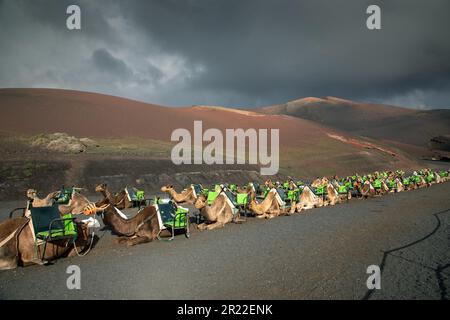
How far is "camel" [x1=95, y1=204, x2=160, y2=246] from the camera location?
11414mm

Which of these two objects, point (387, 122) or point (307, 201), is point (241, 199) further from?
point (387, 122)

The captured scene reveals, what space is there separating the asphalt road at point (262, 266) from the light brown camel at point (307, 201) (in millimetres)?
4620

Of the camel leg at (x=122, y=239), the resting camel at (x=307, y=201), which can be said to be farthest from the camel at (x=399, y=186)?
the camel leg at (x=122, y=239)

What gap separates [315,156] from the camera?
61031 mm

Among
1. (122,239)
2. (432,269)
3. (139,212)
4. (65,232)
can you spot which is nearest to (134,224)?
(139,212)

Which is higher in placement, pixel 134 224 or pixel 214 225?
pixel 134 224

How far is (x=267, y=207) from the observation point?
16.6m

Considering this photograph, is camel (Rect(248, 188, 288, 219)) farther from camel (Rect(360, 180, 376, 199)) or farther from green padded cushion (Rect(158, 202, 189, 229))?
camel (Rect(360, 180, 376, 199))

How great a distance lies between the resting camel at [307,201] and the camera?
18656 millimetres

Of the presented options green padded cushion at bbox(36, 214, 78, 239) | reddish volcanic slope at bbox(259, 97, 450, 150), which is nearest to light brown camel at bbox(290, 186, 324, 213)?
green padded cushion at bbox(36, 214, 78, 239)

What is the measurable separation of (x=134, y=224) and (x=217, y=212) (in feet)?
12.5

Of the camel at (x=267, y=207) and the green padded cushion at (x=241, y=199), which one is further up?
the green padded cushion at (x=241, y=199)

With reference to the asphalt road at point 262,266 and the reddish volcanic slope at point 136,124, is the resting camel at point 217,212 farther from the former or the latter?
the reddish volcanic slope at point 136,124
